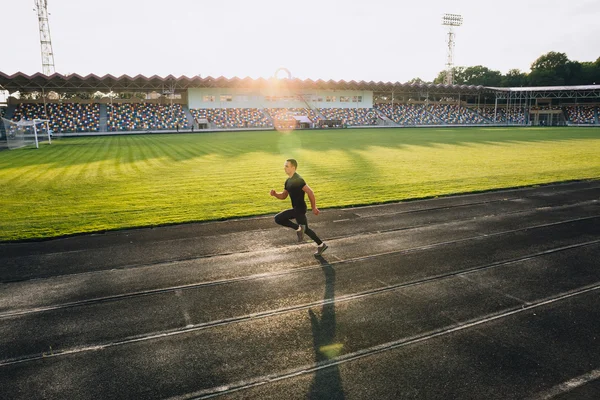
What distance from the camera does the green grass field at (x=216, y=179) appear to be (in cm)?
1186

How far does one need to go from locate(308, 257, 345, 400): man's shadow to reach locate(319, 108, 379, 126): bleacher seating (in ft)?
202

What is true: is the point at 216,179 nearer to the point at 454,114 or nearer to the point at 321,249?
the point at 321,249

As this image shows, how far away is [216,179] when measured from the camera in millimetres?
17219

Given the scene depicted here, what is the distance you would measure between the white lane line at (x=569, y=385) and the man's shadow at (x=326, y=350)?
208 centimetres

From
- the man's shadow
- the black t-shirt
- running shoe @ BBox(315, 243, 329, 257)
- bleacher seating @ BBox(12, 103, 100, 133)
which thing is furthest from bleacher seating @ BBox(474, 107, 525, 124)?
the man's shadow

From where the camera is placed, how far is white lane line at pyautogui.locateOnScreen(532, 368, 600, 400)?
4.23m

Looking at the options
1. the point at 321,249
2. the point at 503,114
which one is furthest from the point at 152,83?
the point at 503,114

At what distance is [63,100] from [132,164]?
45603 mm

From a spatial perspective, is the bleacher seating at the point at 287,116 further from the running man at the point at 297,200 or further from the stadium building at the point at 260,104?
the running man at the point at 297,200

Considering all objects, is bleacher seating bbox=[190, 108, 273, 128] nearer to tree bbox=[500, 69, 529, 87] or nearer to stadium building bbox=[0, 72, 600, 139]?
stadium building bbox=[0, 72, 600, 139]

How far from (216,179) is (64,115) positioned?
4679 cm

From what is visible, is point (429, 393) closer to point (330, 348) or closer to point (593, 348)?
point (330, 348)

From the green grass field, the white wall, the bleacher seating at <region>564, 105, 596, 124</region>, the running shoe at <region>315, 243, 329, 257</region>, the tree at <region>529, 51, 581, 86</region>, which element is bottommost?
the running shoe at <region>315, 243, 329, 257</region>

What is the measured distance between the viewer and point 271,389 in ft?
14.4
